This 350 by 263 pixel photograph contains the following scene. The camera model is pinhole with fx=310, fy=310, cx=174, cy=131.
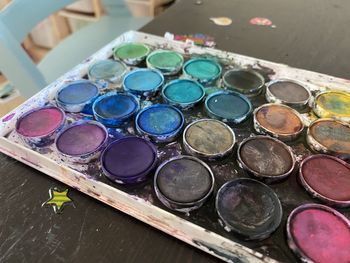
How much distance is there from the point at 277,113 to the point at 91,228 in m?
0.59

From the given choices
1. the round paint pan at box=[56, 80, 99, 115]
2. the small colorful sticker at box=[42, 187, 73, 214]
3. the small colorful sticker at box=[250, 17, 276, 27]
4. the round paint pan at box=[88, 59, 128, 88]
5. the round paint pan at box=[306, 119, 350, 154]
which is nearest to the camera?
the small colorful sticker at box=[42, 187, 73, 214]

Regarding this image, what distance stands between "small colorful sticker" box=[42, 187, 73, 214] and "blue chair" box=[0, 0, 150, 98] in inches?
20.6

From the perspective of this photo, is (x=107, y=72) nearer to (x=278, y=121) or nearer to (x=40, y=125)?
(x=40, y=125)

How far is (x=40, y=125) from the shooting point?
85cm

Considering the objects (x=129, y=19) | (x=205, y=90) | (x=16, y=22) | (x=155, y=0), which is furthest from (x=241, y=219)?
(x=155, y=0)

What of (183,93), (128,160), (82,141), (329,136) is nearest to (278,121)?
(329,136)

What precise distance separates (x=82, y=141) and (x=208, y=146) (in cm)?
33

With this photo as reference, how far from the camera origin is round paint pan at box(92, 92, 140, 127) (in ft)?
2.84

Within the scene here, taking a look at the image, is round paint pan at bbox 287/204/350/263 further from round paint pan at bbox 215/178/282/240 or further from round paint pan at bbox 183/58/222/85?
round paint pan at bbox 183/58/222/85

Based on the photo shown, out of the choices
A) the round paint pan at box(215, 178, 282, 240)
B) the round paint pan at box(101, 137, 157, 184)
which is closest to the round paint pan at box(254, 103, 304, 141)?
the round paint pan at box(215, 178, 282, 240)

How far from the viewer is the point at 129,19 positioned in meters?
1.84

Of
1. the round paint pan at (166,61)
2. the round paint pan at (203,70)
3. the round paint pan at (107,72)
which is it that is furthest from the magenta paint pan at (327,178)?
the round paint pan at (107,72)

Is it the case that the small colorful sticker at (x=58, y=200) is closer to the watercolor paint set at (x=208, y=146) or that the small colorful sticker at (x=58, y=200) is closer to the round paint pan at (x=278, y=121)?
the watercolor paint set at (x=208, y=146)

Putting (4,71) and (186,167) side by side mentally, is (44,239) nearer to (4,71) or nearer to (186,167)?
(186,167)
